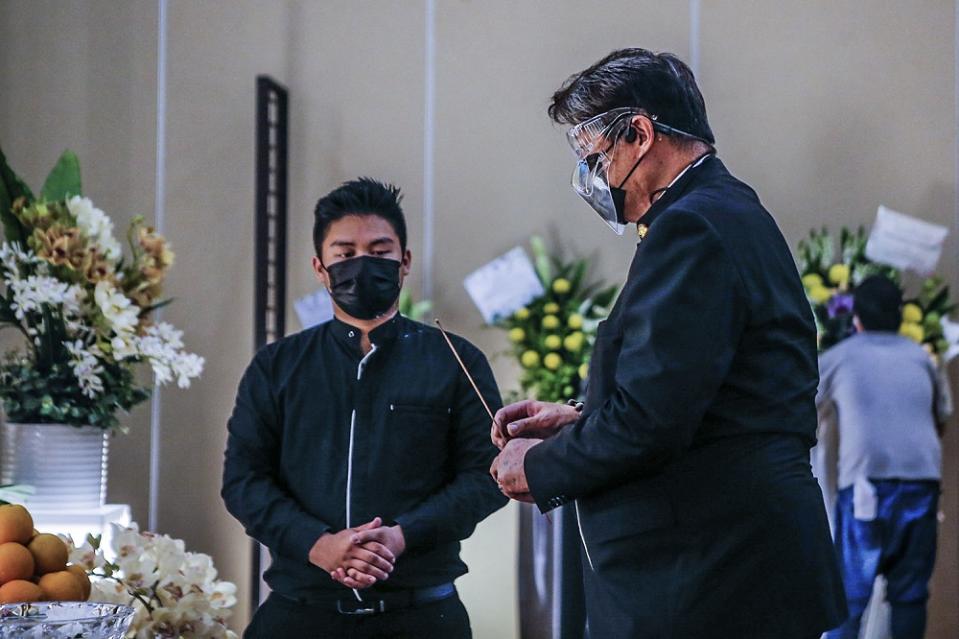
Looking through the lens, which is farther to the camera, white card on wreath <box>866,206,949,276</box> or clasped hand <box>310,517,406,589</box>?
white card on wreath <box>866,206,949,276</box>

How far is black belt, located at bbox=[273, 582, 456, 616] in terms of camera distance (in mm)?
1989

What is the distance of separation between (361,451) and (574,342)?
1838mm

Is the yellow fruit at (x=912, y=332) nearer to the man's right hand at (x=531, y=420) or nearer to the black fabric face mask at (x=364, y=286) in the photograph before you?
the black fabric face mask at (x=364, y=286)

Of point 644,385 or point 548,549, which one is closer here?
point 644,385

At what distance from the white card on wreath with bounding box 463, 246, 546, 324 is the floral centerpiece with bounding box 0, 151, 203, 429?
62.2 inches

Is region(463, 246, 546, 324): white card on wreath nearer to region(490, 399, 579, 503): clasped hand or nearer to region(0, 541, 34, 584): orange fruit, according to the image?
region(490, 399, 579, 503): clasped hand

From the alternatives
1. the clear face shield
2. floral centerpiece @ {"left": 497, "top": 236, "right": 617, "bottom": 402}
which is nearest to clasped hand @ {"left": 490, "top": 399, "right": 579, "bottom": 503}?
the clear face shield

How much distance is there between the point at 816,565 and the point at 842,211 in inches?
123

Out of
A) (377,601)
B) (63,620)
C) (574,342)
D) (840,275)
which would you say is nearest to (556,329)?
(574,342)

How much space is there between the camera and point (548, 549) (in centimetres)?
367

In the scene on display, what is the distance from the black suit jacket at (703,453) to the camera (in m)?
1.34

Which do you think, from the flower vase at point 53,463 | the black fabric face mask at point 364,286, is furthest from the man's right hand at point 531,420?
the flower vase at point 53,463

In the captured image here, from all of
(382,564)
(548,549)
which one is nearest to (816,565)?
(382,564)

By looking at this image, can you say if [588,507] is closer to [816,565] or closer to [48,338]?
[816,565]
